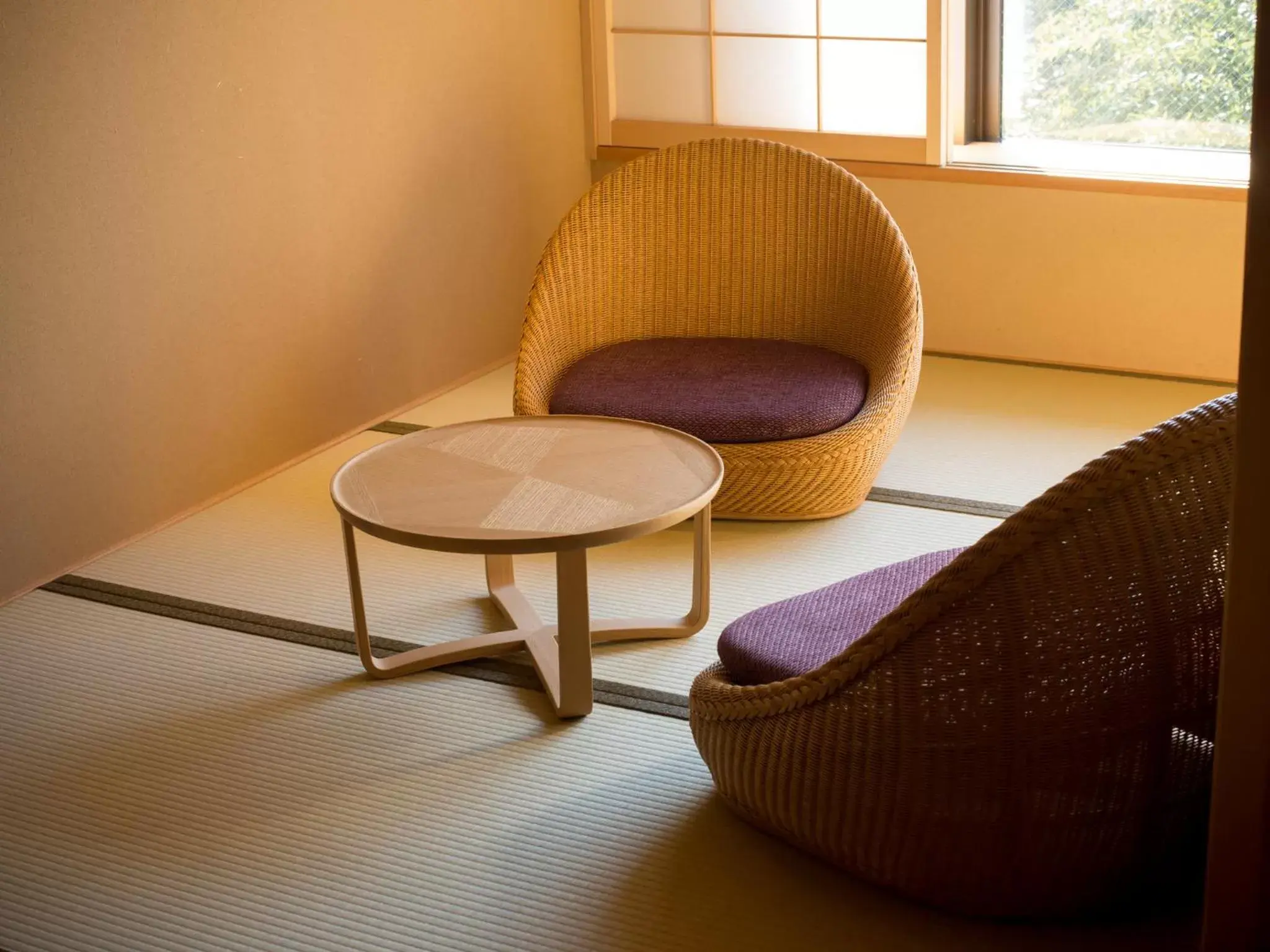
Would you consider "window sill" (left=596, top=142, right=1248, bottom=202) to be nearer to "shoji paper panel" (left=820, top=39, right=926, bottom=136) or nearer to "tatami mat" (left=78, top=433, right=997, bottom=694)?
"shoji paper panel" (left=820, top=39, right=926, bottom=136)

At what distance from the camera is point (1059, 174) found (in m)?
3.58

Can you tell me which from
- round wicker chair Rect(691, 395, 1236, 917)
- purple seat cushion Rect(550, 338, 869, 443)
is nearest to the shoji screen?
purple seat cushion Rect(550, 338, 869, 443)

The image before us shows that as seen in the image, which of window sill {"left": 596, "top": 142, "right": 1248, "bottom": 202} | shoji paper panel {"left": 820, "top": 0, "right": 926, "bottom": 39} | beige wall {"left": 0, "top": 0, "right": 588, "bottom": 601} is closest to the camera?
beige wall {"left": 0, "top": 0, "right": 588, "bottom": 601}

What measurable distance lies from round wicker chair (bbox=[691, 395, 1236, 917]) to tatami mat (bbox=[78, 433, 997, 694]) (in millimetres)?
759

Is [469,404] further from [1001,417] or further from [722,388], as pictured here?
[1001,417]

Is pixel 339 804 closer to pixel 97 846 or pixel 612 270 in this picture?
pixel 97 846

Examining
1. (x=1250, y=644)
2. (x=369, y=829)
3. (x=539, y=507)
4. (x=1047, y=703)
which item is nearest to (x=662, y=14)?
(x=539, y=507)

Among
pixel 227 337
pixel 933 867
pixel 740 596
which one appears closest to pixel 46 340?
pixel 227 337

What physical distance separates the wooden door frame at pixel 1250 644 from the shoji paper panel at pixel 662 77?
322 cm

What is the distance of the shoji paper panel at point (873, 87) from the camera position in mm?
3762

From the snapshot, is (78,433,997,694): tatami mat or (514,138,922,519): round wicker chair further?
(514,138,922,519): round wicker chair

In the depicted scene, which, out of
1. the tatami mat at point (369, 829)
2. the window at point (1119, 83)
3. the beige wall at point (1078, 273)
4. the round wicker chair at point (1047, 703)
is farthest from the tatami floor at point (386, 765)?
the window at point (1119, 83)

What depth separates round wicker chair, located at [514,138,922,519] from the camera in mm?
3010

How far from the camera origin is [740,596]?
2.52 m
